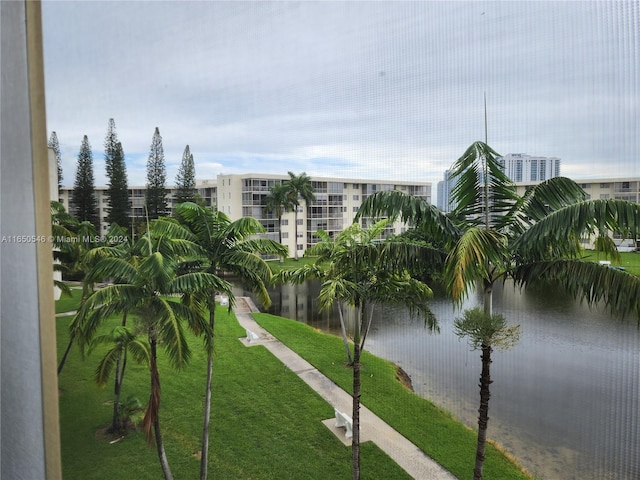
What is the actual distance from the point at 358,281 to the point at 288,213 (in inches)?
25.2

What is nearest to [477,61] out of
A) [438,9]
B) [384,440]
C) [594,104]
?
[438,9]

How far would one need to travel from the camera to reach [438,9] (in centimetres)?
143

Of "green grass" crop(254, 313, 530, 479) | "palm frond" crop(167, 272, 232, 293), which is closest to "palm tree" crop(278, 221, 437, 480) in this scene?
"green grass" crop(254, 313, 530, 479)

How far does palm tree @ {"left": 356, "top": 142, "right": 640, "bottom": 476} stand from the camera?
1.09 m

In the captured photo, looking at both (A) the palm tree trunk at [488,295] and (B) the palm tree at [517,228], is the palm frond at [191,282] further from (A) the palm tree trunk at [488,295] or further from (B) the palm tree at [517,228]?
(A) the palm tree trunk at [488,295]

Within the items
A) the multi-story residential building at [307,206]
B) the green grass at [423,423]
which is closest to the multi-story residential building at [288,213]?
the multi-story residential building at [307,206]

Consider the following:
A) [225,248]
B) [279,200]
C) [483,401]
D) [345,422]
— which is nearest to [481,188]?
[483,401]

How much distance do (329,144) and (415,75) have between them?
50 centimetres

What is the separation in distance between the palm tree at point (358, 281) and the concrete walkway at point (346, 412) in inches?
13.9

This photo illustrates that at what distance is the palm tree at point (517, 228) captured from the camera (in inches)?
42.9

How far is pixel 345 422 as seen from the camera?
2.55 m

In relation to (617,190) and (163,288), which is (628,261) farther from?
(163,288)

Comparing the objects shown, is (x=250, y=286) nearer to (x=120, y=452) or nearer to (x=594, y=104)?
(x=120, y=452)

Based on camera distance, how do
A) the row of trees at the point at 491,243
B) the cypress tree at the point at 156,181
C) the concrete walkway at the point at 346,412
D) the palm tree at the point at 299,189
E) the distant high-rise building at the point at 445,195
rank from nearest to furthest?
the row of trees at the point at 491,243, the distant high-rise building at the point at 445,195, the cypress tree at the point at 156,181, the palm tree at the point at 299,189, the concrete walkway at the point at 346,412
